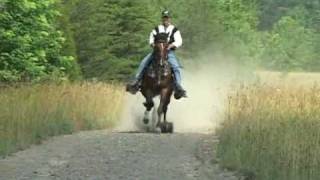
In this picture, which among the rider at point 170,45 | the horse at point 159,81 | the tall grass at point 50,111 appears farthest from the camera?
the rider at point 170,45

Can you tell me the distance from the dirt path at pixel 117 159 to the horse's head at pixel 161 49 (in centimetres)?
283

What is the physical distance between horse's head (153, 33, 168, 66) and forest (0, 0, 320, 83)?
5.49m

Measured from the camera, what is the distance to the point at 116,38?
4772 cm

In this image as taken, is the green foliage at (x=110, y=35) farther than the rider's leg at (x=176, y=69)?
Yes

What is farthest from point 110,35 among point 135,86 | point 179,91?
point 179,91

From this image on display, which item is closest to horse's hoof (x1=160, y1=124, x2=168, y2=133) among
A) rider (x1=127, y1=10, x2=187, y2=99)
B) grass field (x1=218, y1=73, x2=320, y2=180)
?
rider (x1=127, y1=10, x2=187, y2=99)

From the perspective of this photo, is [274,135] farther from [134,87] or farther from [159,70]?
[134,87]

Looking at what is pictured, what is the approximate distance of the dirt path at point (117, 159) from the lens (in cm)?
1198

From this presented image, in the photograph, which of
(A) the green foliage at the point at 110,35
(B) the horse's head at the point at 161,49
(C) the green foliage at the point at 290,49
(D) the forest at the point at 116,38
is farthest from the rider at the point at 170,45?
(C) the green foliage at the point at 290,49

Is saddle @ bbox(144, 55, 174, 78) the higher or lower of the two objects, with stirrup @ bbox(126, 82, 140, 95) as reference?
higher

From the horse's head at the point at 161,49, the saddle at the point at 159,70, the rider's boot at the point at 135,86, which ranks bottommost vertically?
the rider's boot at the point at 135,86

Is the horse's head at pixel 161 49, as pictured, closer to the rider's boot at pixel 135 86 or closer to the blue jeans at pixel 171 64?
the blue jeans at pixel 171 64

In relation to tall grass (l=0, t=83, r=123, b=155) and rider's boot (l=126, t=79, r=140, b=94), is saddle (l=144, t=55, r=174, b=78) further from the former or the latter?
tall grass (l=0, t=83, r=123, b=155)

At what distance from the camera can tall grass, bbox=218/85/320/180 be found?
10.8 metres
